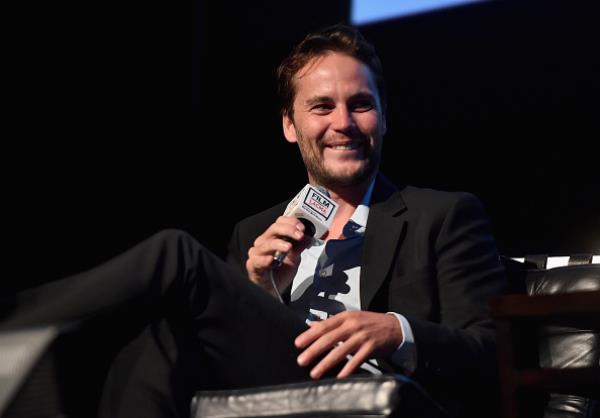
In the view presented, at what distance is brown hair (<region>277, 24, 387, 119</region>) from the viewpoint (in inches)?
81.0

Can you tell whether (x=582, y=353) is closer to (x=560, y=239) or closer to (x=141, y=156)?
(x=560, y=239)

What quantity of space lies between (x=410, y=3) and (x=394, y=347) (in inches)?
72.5

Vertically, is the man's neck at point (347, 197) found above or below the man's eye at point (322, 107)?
below

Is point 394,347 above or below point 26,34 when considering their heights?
below

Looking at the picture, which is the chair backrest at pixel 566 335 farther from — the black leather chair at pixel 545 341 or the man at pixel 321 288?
the man at pixel 321 288

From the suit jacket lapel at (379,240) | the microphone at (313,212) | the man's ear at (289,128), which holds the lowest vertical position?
the suit jacket lapel at (379,240)

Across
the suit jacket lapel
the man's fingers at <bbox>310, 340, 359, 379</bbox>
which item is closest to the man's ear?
the suit jacket lapel

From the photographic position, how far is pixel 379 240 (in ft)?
5.92

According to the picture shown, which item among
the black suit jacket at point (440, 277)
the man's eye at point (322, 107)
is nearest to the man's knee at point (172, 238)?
the black suit jacket at point (440, 277)

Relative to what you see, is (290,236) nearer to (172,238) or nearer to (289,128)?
(172,238)

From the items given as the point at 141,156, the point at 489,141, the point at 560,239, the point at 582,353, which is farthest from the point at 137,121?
the point at 582,353

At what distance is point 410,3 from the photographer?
2982mm

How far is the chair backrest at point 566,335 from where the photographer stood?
66.4 inches

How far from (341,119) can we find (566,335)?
2.36ft
